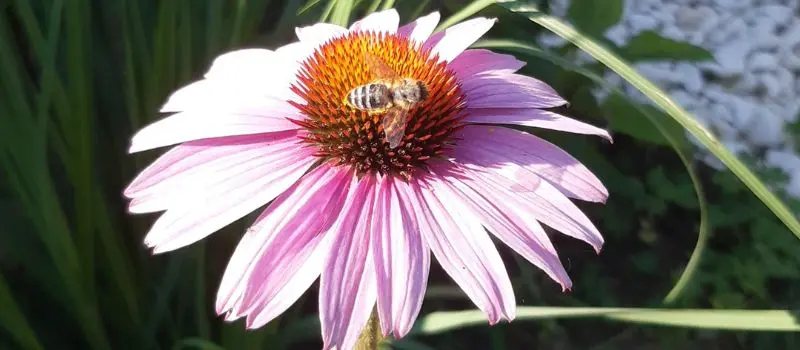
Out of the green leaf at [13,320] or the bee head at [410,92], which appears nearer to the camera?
the bee head at [410,92]

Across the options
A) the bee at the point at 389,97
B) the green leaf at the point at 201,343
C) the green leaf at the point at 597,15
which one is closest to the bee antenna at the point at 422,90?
the bee at the point at 389,97

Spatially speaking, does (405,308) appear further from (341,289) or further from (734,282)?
(734,282)

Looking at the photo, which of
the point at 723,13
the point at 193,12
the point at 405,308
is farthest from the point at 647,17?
the point at 405,308

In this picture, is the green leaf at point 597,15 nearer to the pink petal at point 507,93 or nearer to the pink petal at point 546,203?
the pink petal at point 507,93

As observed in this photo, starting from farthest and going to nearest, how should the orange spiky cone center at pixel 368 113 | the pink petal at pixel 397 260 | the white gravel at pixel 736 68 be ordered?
1. the white gravel at pixel 736 68
2. the orange spiky cone center at pixel 368 113
3. the pink petal at pixel 397 260

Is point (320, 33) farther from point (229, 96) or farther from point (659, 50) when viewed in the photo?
point (659, 50)

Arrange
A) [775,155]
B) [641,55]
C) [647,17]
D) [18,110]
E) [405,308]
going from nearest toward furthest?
[405,308]
[18,110]
[641,55]
[775,155]
[647,17]
